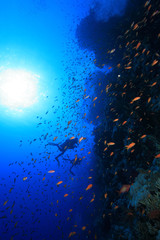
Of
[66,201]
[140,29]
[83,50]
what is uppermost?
[83,50]

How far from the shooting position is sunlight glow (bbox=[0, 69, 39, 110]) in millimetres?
23728

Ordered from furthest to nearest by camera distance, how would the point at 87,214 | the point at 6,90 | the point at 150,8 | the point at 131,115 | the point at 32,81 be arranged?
1. the point at 6,90
2. the point at 32,81
3. the point at 87,214
4. the point at 150,8
5. the point at 131,115

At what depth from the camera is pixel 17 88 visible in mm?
28031

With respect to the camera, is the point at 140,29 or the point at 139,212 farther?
the point at 140,29

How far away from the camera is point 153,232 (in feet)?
9.84

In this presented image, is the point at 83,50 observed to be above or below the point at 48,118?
below

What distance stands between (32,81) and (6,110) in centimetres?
1644

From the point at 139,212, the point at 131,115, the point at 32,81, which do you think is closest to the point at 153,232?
the point at 139,212

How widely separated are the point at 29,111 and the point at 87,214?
33.1m

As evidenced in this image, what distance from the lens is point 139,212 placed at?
3.86 m

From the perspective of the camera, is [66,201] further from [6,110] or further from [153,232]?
[153,232]

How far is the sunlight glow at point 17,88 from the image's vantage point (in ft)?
77.8

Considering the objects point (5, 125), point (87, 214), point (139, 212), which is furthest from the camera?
point (5, 125)

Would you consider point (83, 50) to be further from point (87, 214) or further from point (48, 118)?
point (48, 118)
